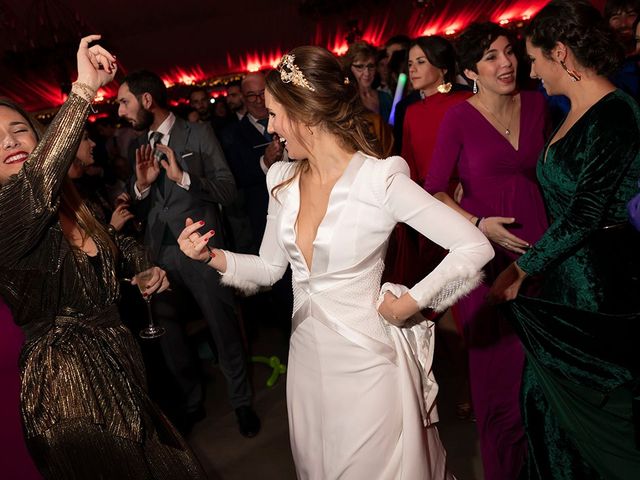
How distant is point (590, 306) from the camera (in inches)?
72.6

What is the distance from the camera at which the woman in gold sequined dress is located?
1549mm

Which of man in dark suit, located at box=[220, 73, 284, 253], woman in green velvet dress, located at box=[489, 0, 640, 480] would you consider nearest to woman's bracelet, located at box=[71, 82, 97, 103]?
woman in green velvet dress, located at box=[489, 0, 640, 480]

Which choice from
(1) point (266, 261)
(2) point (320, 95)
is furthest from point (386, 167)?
(1) point (266, 261)

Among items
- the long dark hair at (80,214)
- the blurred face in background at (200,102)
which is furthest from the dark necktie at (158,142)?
the blurred face in background at (200,102)

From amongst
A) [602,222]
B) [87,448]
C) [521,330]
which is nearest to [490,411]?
[521,330]

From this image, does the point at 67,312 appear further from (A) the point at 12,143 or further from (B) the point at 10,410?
(B) the point at 10,410

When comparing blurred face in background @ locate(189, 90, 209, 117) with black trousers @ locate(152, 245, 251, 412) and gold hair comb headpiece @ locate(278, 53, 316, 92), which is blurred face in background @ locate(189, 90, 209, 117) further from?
gold hair comb headpiece @ locate(278, 53, 316, 92)

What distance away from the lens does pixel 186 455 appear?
201 centimetres

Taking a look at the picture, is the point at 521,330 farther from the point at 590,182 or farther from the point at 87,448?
the point at 87,448

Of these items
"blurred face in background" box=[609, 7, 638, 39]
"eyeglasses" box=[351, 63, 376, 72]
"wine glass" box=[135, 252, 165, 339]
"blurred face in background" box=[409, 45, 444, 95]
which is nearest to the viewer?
"wine glass" box=[135, 252, 165, 339]

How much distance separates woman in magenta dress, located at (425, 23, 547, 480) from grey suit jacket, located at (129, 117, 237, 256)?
133 cm

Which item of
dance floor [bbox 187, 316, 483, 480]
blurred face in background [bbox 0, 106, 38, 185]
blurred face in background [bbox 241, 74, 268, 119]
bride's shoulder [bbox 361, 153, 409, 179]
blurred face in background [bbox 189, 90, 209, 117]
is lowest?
dance floor [bbox 187, 316, 483, 480]

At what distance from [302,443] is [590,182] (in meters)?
1.20

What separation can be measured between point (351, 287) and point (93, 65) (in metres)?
1.00
